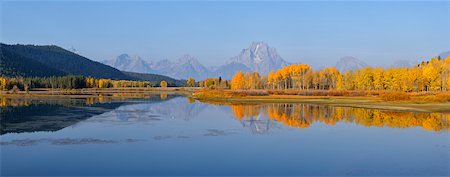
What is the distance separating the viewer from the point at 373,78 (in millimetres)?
122188

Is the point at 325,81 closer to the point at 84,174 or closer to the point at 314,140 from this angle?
the point at 314,140

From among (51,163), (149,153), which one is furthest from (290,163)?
(51,163)

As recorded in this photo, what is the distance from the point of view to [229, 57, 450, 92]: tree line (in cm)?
10681

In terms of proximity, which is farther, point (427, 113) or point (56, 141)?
point (427, 113)

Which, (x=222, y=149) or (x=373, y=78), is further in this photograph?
(x=373, y=78)

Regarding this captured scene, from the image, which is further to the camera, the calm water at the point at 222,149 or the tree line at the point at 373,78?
the tree line at the point at 373,78

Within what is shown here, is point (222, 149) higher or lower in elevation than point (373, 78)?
lower

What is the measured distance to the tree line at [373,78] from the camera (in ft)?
350

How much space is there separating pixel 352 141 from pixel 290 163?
350 inches

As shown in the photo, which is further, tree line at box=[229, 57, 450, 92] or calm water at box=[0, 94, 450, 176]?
tree line at box=[229, 57, 450, 92]

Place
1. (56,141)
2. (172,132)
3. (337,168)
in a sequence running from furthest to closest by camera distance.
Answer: (172,132) < (56,141) < (337,168)

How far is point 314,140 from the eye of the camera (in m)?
27.1

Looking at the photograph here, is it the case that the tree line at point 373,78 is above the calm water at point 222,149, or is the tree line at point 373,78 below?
above

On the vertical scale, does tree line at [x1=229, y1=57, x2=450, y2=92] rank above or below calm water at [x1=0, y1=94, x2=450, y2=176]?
above
